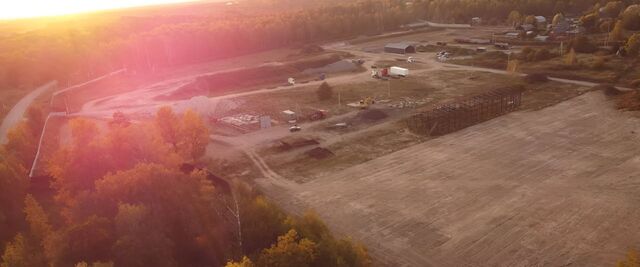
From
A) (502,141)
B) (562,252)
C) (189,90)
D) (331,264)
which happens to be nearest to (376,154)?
(502,141)

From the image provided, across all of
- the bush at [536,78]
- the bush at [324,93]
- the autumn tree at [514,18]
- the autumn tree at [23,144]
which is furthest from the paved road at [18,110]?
the autumn tree at [514,18]

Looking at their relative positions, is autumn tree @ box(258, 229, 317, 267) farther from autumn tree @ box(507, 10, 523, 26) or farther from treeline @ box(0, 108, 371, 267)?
autumn tree @ box(507, 10, 523, 26)

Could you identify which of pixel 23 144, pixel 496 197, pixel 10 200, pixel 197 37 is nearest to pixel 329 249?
pixel 496 197

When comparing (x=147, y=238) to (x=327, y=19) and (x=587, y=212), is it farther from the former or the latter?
(x=327, y=19)

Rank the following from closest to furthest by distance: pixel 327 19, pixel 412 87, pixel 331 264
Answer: pixel 331 264, pixel 412 87, pixel 327 19

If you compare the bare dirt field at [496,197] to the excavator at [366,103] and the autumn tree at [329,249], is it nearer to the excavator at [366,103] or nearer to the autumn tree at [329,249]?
the autumn tree at [329,249]

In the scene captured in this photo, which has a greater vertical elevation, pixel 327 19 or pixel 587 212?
pixel 327 19

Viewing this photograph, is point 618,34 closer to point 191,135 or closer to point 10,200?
point 191,135
